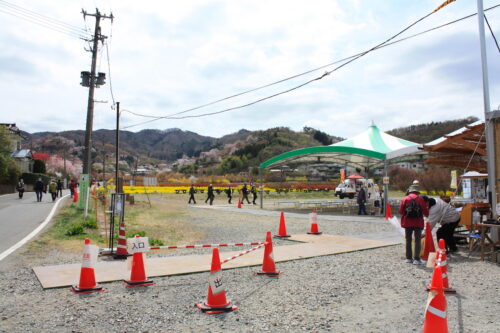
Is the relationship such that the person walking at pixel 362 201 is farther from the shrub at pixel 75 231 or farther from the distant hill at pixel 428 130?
the distant hill at pixel 428 130

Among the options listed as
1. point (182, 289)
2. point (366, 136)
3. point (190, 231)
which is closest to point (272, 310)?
point (182, 289)

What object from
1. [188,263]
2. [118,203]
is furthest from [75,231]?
[188,263]

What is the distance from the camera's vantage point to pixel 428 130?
106438mm

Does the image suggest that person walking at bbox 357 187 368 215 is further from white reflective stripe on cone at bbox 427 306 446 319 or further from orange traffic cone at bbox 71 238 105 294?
white reflective stripe on cone at bbox 427 306 446 319

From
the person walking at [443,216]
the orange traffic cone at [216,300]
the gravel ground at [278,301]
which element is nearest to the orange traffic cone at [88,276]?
the gravel ground at [278,301]

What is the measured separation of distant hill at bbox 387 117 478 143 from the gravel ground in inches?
3784

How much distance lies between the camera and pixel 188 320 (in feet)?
17.2

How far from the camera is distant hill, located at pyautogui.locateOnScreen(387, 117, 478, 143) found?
98875 mm

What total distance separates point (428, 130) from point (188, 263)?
10887 cm

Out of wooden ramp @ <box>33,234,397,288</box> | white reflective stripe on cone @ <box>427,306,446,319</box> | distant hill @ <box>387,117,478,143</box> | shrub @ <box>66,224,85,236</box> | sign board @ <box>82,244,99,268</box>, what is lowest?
wooden ramp @ <box>33,234,397,288</box>

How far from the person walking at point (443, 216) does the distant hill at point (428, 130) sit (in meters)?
93.2

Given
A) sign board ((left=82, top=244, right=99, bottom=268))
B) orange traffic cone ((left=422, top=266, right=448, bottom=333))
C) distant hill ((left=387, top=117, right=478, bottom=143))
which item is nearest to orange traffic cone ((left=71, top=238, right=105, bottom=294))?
sign board ((left=82, top=244, right=99, bottom=268))

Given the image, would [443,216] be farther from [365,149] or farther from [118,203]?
[365,149]

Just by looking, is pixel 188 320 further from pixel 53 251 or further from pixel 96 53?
pixel 96 53
